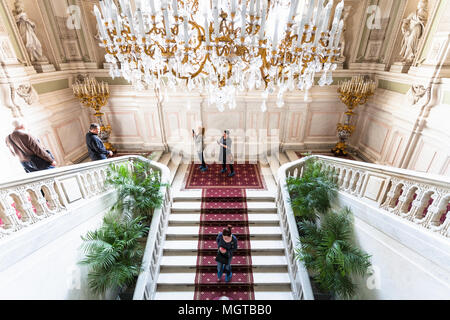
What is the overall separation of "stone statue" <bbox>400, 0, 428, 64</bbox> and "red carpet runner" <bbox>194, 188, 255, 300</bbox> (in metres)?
5.47

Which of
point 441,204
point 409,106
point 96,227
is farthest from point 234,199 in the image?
point 409,106

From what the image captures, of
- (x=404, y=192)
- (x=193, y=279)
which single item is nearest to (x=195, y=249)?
(x=193, y=279)

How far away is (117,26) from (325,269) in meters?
4.54

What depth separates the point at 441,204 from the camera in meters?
2.74

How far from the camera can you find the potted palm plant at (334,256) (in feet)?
11.4

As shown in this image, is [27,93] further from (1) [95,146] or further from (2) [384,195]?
(2) [384,195]

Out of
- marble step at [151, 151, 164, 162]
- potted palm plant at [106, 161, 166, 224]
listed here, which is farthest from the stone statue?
marble step at [151, 151, 164, 162]

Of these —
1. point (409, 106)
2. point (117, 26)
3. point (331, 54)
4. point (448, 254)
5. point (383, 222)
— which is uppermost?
point (117, 26)

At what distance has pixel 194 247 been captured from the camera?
485cm

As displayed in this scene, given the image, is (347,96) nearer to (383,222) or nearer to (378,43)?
(378,43)

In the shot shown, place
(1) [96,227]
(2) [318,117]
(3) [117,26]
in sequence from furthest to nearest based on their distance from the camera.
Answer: (2) [318,117] < (1) [96,227] < (3) [117,26]

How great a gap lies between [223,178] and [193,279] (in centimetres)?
286

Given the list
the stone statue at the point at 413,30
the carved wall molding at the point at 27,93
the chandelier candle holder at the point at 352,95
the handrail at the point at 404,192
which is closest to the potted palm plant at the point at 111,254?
the carved wall molding at the point at 27,93

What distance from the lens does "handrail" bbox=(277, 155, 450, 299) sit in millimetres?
2799
